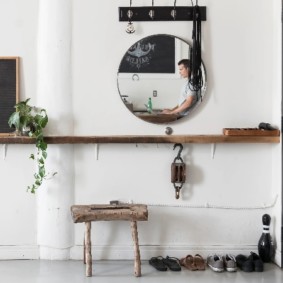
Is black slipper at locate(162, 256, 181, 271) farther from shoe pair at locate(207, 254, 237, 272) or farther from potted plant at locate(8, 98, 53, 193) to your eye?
potted plant at locate(8, 98, 53, 193)

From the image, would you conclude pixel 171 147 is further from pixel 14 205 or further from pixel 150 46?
pixel 14 205

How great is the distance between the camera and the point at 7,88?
3.76 metres

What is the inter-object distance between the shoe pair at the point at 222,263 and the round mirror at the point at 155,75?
4.00ft

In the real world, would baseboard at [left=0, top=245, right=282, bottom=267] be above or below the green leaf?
below

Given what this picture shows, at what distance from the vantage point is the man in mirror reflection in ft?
12.4

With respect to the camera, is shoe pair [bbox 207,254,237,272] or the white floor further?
shoe pair [bbox 207,254,237,272]

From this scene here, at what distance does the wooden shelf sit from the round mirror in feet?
0.81

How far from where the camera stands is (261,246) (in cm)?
376

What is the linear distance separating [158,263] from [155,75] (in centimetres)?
145

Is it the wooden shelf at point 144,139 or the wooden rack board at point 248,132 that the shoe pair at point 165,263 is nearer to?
the wooden shelf at point 144,139

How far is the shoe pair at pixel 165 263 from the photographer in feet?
11.7

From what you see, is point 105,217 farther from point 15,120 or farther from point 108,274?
point 15,120

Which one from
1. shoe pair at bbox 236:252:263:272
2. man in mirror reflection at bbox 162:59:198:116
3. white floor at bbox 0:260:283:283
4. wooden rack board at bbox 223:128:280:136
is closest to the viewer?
white floor at bbox 0:260:283:283

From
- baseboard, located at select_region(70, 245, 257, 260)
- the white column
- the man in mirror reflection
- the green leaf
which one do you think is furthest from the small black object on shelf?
the green leaf
